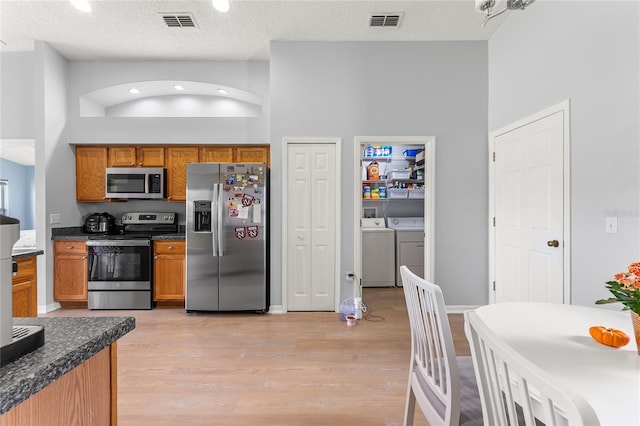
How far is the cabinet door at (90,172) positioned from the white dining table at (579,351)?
14.7ft

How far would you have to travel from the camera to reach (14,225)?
2.18 feet

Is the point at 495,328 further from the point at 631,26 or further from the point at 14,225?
the point at 631,26

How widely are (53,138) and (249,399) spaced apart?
12.6 feet

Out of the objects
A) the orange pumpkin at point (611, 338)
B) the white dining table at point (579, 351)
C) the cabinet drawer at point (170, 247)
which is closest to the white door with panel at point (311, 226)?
the cabinet drawer at point (170, 247)

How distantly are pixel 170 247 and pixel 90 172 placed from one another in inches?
59.4

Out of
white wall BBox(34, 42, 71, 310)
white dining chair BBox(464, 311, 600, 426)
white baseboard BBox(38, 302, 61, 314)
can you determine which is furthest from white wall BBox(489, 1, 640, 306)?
white baseboard BBox(38, 302, 61, 314)

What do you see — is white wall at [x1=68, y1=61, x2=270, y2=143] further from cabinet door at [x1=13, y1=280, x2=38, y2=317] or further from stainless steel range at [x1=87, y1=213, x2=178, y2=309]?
cabinet door at [x1=13, y1=280, x2=38, y2=317]

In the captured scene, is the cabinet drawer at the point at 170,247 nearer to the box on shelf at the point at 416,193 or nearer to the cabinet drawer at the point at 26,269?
the cabinet drawer at the point at 26,269

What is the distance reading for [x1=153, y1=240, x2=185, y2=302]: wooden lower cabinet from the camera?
3689mm

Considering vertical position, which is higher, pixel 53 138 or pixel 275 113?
pixel 275 113

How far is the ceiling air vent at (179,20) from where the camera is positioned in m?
3.07

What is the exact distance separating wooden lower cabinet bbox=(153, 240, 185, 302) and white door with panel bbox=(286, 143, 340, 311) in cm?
132

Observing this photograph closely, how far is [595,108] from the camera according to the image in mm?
2107

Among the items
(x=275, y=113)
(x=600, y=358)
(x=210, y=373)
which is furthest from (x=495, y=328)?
(x=275, y=113)
